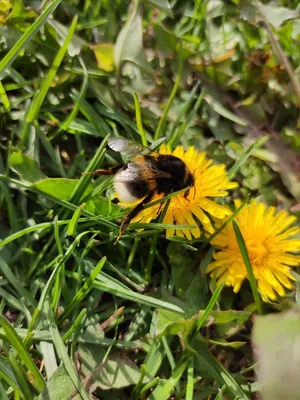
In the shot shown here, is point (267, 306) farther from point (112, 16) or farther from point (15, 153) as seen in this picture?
point (112, 16)

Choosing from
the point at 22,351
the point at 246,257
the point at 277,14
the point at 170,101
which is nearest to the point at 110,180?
the point at 170,101

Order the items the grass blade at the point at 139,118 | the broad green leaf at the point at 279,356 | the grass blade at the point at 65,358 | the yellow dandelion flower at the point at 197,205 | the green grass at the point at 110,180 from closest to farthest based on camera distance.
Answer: the broad green leaf at the point at 279,356, the grass blade at the point at 65,358, the green grass at the point at 110,180, the yellow dandelion flower at the point at 197,205, the grass blade at the point at 139,118

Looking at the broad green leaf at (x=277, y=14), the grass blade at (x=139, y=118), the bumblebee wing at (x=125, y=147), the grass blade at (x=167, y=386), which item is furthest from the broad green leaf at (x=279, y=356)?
the broad green leaf at (x=277, y=14)

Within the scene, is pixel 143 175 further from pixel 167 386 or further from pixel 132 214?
pixel 167 386

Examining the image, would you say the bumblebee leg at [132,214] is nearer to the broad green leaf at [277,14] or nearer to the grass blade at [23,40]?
the grass blade at [23,40]

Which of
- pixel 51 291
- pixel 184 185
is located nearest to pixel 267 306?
pixel 184 185

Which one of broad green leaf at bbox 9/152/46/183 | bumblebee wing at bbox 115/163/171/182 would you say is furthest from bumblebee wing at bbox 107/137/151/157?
broad green leaf at bbox 9/152/46/183

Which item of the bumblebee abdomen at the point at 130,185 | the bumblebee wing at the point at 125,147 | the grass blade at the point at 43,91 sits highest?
the grass blade at the point at 43,91
